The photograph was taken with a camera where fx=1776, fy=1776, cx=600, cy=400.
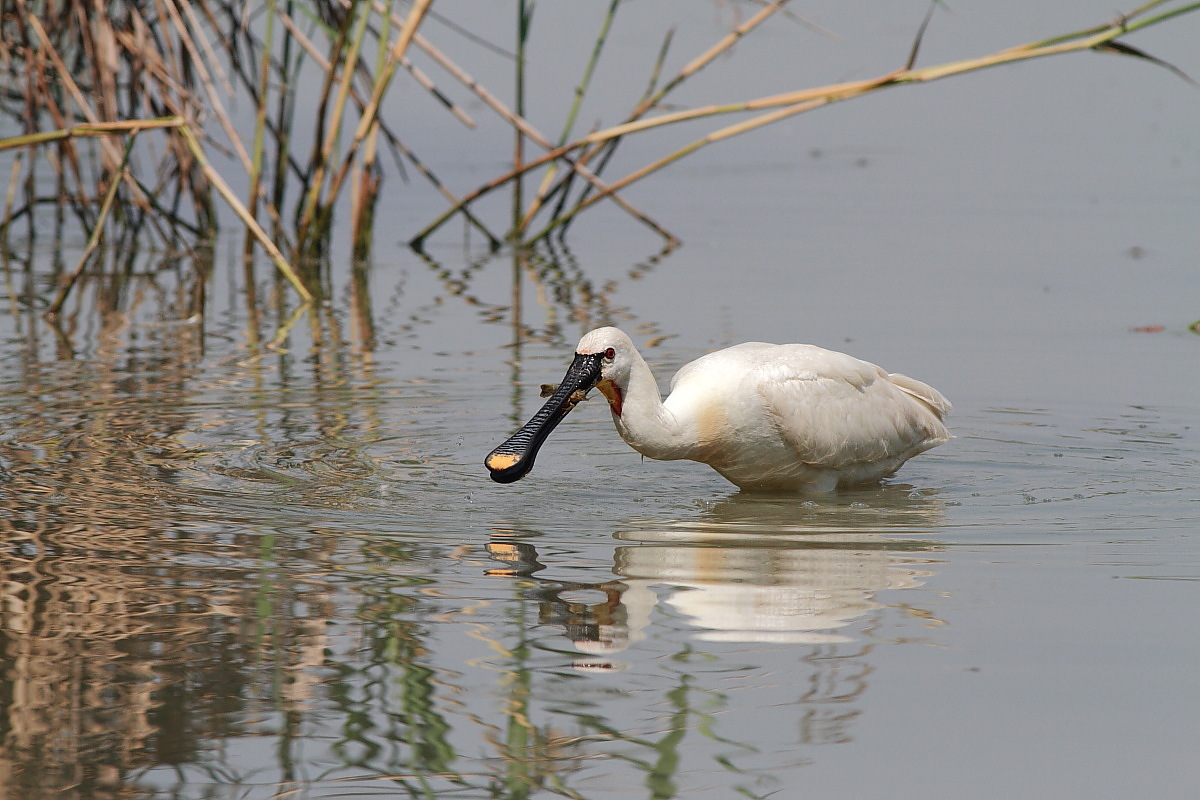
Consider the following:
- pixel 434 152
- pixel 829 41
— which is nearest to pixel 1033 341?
pixel 434 152

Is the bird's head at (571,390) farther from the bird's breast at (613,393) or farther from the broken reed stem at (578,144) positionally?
the broken reed stem at (578,144)

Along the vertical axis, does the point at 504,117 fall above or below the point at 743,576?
above

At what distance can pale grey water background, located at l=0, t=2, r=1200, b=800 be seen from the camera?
381cm

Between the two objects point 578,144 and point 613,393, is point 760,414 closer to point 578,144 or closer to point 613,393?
point 613,393

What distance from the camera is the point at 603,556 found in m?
5.54

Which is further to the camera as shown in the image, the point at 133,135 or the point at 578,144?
the point at 578,144

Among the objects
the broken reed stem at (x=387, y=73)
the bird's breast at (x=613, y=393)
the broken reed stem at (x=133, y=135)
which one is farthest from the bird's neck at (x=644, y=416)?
the broken reed stem at (x=387, y=73)

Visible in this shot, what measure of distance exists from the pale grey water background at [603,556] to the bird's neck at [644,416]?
269 millimetres

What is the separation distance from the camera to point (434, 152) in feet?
55.3

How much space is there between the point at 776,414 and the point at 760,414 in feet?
0.30

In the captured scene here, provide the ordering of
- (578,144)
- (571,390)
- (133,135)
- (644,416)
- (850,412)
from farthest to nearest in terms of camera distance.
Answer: (578,144) → (133,135) → (850,412) → (644,416) → (571,390)

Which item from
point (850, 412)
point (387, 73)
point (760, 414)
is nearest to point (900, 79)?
point (850, 412)

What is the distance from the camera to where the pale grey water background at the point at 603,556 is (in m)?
3.81

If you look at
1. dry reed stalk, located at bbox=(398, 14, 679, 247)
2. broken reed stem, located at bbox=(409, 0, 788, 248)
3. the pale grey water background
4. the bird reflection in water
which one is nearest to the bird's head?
the pale grey water background
